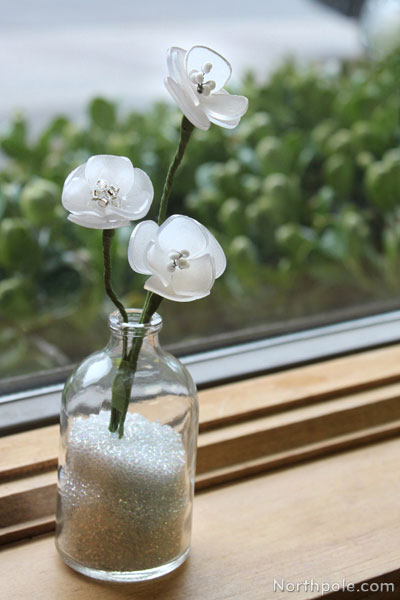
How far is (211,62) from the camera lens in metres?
0.35

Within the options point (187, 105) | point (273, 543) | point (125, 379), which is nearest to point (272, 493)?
point (273, 543)

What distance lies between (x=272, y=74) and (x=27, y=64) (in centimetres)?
27

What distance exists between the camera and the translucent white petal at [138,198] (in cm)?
35

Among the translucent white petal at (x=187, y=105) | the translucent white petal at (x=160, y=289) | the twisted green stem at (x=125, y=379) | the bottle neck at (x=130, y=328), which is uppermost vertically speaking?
the translucent white petal at (x=187, y=105)

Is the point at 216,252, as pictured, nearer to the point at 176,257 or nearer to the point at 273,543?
the point at 176,257

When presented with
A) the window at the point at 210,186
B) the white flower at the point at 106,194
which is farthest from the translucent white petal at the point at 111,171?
the window at the point at 210,186

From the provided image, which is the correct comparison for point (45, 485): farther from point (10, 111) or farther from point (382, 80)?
point (382, 80)

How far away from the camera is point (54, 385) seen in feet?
1.85

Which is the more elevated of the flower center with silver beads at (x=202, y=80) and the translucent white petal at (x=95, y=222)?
the flower center with silver beads at (x=202, y=80)

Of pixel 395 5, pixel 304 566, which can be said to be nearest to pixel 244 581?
pixel 304 566

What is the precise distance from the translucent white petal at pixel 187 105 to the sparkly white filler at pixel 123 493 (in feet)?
0.49

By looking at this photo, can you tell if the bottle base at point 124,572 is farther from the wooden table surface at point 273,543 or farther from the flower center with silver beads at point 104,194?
the flower center with silver beads at point 104,194

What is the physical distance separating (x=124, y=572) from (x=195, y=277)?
0.16m

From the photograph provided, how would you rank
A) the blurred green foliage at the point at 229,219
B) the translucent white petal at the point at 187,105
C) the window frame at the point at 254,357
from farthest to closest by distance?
the blurred green foliage at the point at 229,219
the window frame at the point at 254,357
the translucent white petal at the point at 187,105
